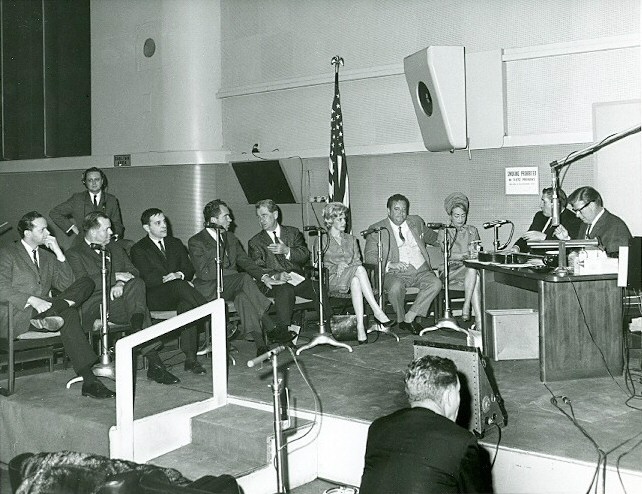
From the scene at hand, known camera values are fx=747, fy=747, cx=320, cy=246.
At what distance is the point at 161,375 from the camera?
5227 millimetres

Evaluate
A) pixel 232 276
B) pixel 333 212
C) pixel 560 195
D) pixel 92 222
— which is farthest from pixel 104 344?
pixel 560 195

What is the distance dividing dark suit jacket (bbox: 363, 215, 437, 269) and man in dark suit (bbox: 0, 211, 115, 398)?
2.49 metres

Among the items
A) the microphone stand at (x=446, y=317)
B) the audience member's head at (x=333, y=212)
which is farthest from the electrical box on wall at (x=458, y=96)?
the audience member's head at (x=333, y=212)

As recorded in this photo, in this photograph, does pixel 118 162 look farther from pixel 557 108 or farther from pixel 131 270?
pixel 557 108

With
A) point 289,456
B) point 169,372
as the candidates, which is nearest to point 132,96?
point 169,372

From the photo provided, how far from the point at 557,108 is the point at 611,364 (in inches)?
111

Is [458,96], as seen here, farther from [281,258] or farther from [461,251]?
[281,258]

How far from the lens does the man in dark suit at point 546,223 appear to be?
20.9ft

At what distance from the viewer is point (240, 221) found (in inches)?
342

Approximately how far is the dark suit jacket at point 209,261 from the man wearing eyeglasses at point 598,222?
2.45 metres

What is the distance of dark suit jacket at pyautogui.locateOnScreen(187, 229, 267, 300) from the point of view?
234 inches

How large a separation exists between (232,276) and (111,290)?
0.96 m

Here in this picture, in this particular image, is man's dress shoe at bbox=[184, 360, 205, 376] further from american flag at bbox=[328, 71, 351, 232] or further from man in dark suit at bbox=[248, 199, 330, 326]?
american flag at bbox=[328, 71, 351, 232]

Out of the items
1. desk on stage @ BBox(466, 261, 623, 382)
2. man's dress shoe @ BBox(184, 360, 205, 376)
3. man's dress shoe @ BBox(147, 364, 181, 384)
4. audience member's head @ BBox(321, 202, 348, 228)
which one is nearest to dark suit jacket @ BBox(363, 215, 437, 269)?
audience member's head @ BBox(321, 202, 348, 228)
